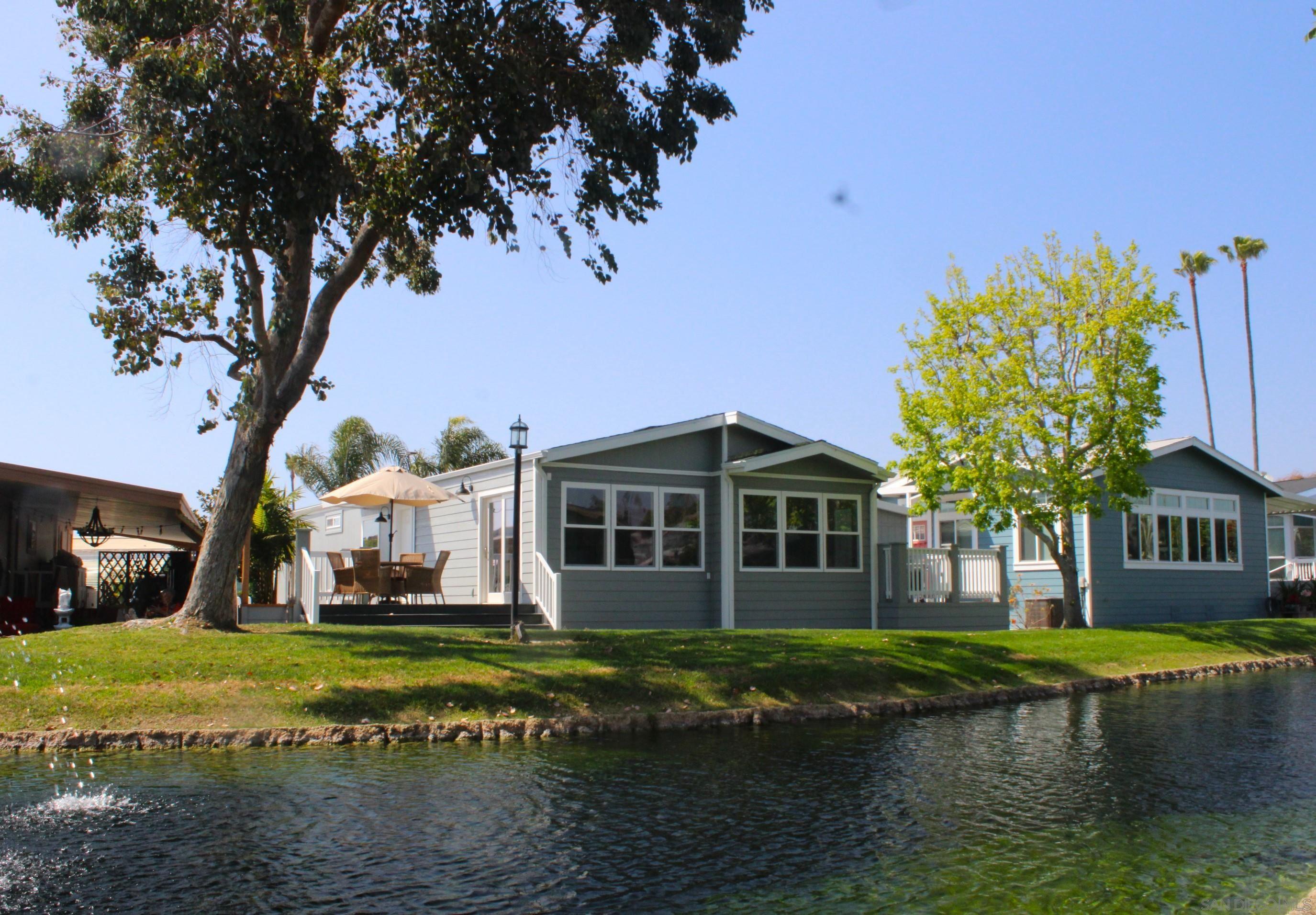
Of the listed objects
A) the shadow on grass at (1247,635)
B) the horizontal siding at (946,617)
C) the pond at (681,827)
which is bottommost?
the pond at (681,827)

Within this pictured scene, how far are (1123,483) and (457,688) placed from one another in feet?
49.0

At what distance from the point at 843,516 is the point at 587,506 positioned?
560cm

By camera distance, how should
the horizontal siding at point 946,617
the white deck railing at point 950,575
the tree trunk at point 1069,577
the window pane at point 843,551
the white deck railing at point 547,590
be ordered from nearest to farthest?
the white deck railing at point 547,590
the window pane at point 843,551
the horizontal siding at point 946,617
the white deck railing at point 950,575
the tree trunk at point 1069,577

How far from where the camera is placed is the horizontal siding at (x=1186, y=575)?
25.5 m

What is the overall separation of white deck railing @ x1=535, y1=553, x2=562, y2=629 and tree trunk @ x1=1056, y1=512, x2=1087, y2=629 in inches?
429

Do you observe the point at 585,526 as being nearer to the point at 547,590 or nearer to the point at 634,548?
the point at 634,548

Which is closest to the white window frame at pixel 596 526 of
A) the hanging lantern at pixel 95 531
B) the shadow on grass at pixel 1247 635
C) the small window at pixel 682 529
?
the small window at pixel 682 529

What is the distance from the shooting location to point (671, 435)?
20484mm

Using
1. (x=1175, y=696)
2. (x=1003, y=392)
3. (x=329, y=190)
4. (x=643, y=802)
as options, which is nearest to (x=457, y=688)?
(x=643, y=802)

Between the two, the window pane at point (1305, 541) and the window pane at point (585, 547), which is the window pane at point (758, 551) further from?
the window pane at point (1305, 541)

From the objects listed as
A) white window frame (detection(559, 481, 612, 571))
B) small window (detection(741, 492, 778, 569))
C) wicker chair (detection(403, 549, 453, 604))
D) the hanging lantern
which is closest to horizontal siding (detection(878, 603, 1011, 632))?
small window (detection(741, 492, 778, 569))

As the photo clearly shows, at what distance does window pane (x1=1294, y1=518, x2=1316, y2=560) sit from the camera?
34.7 meters

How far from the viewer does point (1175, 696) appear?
15.9m

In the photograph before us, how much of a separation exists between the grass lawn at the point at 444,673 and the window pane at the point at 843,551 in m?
3.72
